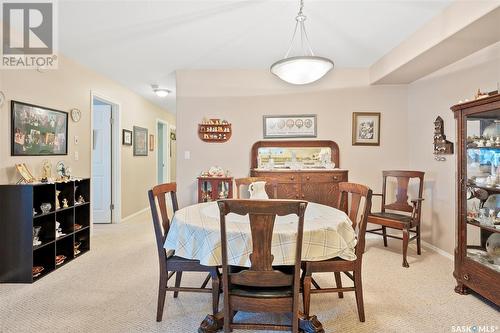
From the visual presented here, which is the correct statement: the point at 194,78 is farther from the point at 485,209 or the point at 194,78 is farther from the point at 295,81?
the point at 485,209

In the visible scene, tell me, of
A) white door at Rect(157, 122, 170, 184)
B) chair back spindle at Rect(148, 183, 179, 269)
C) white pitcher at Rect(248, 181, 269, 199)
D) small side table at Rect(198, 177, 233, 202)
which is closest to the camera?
chair back spindle at Rect(148, 183, 179, 269)

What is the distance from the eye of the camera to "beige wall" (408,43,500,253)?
2.73m

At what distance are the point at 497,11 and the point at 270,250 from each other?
2386 mm

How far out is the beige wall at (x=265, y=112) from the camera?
397 centimetres

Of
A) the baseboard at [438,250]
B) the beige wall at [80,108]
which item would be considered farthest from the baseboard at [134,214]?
the baseboard at [438,250]

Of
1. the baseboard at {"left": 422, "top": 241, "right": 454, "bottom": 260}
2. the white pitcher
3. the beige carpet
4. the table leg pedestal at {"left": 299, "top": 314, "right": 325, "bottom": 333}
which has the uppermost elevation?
the white pitcher

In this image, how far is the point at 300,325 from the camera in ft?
5.68

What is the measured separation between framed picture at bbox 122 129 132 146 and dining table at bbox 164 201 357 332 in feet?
11.5

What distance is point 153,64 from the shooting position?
378cm

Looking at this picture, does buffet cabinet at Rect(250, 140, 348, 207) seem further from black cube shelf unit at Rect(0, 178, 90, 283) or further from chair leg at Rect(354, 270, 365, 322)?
black cube shelf unit at Rect(0, 178, 90, 283)

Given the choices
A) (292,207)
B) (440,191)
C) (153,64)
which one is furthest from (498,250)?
(153,64)

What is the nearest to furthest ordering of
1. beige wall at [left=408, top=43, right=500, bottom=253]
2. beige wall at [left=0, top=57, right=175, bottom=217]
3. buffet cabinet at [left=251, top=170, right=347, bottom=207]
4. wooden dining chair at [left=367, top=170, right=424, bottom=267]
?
beige wall at [left=0, top=57, right=175, bottom=217]
beige wall at [left=408, top=43, right=500, bottom=253]
wooden dining chair at [left=367, top=170, right=424, bottom=267]
buffet cabinet at [left=251, top=170, right=347, bottom=207]

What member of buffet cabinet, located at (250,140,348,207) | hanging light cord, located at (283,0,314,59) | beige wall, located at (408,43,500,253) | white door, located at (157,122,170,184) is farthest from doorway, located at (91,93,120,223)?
beige wall, located at (408,43,500,253)

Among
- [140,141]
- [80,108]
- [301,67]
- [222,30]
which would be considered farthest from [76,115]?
[301,67]
